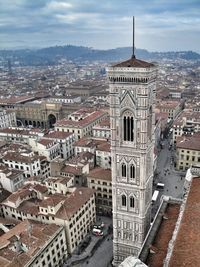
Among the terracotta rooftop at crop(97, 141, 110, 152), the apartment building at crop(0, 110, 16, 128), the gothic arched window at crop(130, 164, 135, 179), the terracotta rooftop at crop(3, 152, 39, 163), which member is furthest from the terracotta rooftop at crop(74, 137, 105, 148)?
the apartment building at crop(0, 110, 16, 128)

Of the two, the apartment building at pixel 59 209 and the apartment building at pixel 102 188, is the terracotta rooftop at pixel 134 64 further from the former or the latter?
the apartment building at pixel 102 188

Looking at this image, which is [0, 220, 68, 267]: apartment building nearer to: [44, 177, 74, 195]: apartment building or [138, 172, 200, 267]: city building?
[44, 177, 74, 195]: apartment building

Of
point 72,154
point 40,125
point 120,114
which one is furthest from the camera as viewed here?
point 40,125

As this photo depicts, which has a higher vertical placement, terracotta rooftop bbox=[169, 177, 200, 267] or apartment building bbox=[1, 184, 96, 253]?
terracotta rooftop bbox=[169, 177, 200, 267]

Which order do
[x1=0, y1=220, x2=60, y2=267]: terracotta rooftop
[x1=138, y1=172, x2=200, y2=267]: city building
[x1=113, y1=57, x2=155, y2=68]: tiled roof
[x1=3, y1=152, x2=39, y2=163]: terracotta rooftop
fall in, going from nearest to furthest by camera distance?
[x1=138, y1=172, x2=200, y2=267]: city building < [x1=113, y1=57, x2=155, y2=68]: tiled roof < [x1=0, y1=220, x2=60, y2=267]: terracotta rooftop < [x1=3, y1=152, x2=39, y2=163]: terracotta rooftop

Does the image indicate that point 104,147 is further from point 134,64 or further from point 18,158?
point 134,64

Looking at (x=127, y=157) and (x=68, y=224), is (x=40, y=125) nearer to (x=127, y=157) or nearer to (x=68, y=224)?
(x=68, y=224)

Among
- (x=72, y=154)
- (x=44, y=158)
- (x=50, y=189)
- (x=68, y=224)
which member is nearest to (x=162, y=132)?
(x=72, y=154)
